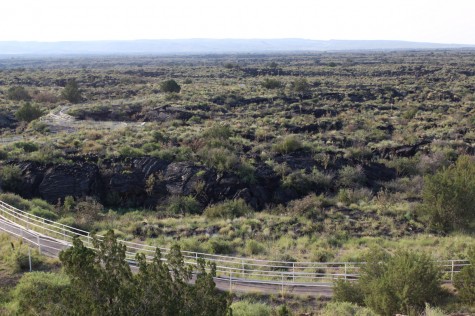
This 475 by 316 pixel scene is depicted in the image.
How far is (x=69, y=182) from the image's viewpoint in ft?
76.0

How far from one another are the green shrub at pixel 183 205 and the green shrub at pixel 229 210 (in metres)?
1.07

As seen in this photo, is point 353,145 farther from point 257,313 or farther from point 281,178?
point 257,313

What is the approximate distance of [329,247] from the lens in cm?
1571

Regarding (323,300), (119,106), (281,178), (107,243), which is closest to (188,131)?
(281,178)

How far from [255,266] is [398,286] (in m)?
4.89

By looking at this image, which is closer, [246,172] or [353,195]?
[353,195]

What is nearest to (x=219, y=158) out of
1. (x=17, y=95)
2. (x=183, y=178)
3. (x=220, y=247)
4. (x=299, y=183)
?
(x=183, y=178)

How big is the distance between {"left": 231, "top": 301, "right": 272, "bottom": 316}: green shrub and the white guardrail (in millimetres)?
1488

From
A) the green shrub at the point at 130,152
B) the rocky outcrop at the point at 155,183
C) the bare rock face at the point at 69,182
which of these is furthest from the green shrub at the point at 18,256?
the green shrub at the point at 130,152

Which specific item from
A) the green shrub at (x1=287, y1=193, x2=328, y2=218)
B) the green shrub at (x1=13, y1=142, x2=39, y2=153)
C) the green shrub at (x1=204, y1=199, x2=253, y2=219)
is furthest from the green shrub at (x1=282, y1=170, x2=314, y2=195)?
the green shrub at (x1=13, y1=142, x2=39, y2=153)

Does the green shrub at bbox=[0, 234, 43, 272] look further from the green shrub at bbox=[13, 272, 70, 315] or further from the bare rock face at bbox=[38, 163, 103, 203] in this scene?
the bare rock face at bbox=[38, 163, 103, 203]

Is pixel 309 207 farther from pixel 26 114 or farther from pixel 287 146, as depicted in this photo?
pixel 26 114

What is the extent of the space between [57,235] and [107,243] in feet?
29.7

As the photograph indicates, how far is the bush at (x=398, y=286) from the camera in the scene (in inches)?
394
